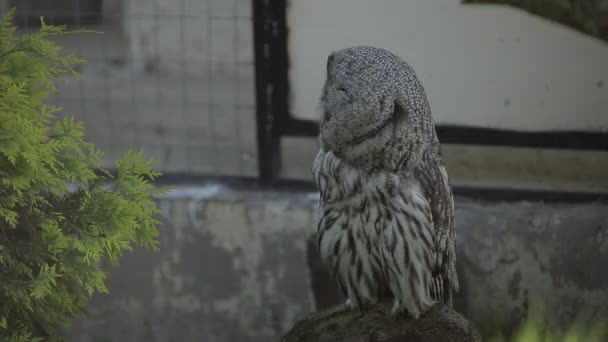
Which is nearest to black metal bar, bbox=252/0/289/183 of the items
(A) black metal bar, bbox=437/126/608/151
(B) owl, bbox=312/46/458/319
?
(A) black metal bar, bbox=437/126/608/151

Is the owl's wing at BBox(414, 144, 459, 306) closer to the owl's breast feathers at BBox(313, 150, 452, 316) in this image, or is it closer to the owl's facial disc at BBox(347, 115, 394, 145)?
the owl's breast feathers at BBox(313, 150, 452, 316)

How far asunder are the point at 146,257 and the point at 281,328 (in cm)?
73

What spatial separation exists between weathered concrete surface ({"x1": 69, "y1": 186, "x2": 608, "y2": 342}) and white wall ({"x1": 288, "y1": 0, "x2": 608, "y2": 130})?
42cm

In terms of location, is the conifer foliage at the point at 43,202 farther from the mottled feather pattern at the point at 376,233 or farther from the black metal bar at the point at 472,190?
the black metal bar at the point at 472,190

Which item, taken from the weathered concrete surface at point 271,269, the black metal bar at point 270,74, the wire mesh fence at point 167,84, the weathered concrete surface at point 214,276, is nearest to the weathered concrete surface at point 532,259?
the weathered concrete surface at point 271,269

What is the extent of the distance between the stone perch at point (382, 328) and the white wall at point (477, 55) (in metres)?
1.62

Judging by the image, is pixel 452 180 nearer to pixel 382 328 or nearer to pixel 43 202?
pixel 382 328

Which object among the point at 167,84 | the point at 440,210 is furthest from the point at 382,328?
the point at 167,84

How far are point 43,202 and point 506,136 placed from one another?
2.36 meters

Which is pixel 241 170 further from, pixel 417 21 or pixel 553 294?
pixel 553 294

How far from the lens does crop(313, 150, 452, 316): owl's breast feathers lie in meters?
2.77

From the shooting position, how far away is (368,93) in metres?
2.56

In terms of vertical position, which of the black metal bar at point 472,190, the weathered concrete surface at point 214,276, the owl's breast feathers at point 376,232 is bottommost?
the weathered concrete surface at point 214,276

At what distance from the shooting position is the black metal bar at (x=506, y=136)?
14.0 ft
